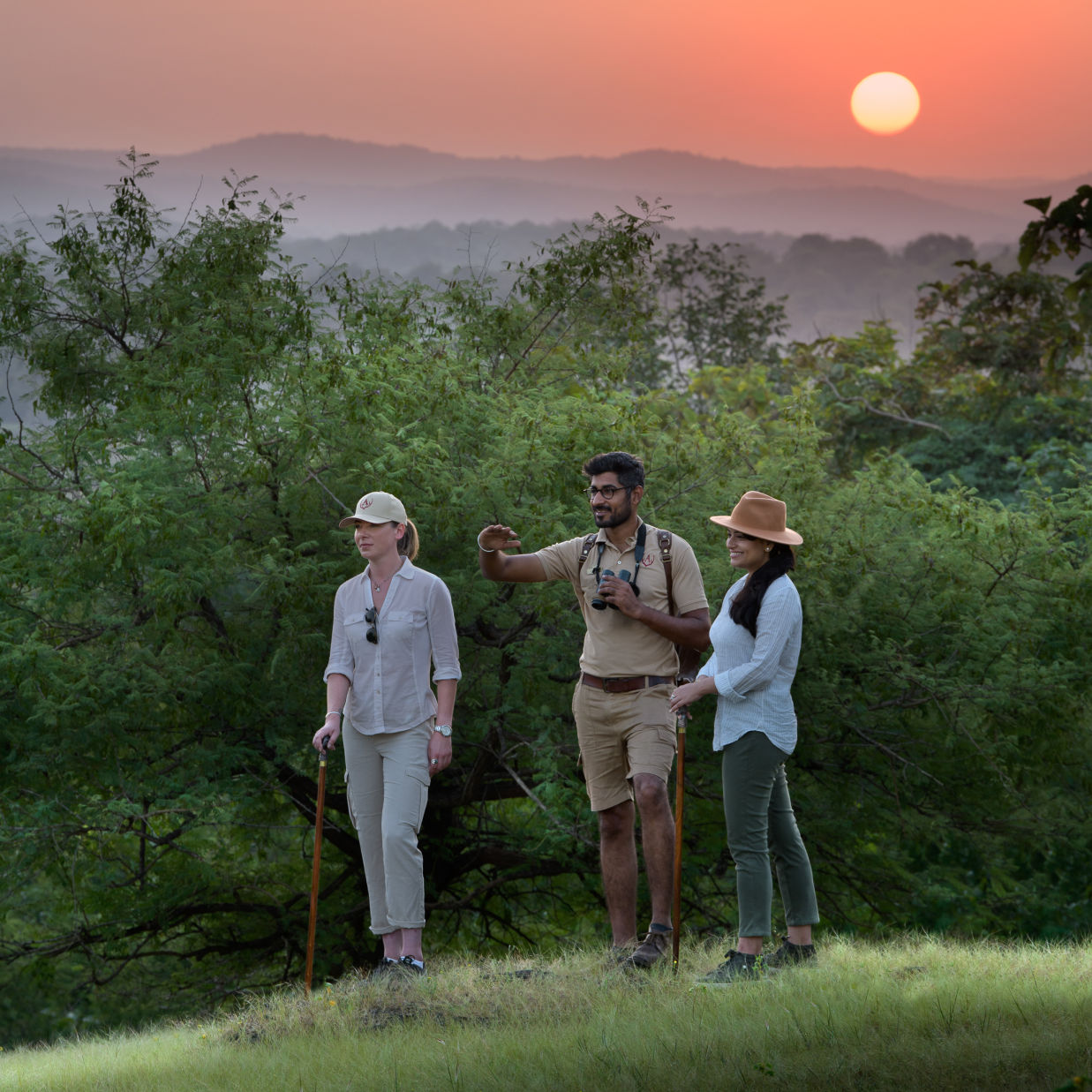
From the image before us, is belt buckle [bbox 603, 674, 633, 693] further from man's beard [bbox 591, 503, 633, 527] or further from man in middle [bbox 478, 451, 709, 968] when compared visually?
man's beard [bbox 591, 503, 633, 527]

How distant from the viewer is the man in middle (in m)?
5.78

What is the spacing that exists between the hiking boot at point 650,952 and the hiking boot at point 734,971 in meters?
0.28

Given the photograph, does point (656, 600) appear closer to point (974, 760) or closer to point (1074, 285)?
point (1074, 285)

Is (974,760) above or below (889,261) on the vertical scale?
below

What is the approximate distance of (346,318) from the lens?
12.6 m

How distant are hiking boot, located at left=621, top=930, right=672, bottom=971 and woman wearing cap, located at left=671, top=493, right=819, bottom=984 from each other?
0.31m

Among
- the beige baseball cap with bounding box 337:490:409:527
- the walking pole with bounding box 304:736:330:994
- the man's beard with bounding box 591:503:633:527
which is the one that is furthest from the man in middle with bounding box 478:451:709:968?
the walking pole with bounding box 304:736:330:994

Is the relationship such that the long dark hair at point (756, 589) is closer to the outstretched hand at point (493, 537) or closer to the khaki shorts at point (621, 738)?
the khaki shorts at point (621, 738)

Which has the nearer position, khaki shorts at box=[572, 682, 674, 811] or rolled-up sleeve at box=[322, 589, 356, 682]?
khaki shorts at box=[572, 682, 674, 811]

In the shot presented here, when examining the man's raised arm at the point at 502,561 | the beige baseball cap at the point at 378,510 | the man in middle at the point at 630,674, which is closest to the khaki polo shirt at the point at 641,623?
the man in middle at the point at 630,674

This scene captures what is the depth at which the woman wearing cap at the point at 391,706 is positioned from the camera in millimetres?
5988

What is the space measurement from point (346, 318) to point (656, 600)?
7522 mm

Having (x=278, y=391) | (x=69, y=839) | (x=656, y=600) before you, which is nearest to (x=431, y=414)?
(x=278, y=391)

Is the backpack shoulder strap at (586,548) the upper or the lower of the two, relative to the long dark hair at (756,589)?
upper
